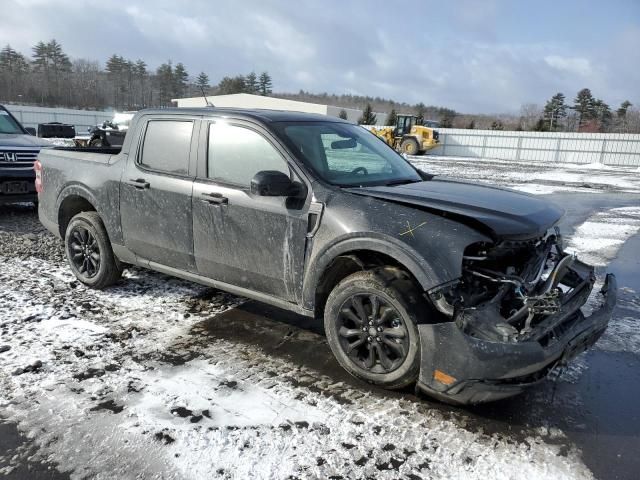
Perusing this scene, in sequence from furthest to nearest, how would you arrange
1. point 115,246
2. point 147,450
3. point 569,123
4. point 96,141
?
point 569,123, point 96,141, point 115,246, point 147,450

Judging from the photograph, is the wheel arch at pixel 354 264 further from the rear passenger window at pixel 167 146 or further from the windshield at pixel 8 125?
the windshield at pixel 8 125

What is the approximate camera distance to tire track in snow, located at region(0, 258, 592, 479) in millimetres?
2604

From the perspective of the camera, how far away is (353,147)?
175 inches

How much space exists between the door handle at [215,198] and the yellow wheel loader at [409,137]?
98.3ft

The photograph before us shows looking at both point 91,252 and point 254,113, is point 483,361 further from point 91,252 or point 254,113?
point 91,252

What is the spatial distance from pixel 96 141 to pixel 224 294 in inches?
643

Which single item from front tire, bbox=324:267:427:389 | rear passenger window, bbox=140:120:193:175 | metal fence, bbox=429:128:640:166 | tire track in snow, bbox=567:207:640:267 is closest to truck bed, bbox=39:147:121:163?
rear passenger window, bbox=140:120:193:175

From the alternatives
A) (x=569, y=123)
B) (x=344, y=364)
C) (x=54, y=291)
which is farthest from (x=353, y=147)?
(x=569, y=123)

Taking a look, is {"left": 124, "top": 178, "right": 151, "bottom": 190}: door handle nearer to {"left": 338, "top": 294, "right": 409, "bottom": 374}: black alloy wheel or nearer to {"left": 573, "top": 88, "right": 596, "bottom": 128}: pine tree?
{"left": 338, "top": 294, "right": 409, "bottom": 374}: black alloy wheel

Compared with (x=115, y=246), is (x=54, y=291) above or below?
below

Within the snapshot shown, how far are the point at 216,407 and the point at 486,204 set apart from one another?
7.39 ft

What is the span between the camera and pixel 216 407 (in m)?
3.09

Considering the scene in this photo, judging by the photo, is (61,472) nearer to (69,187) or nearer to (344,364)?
(344,364)

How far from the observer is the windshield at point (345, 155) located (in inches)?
149
